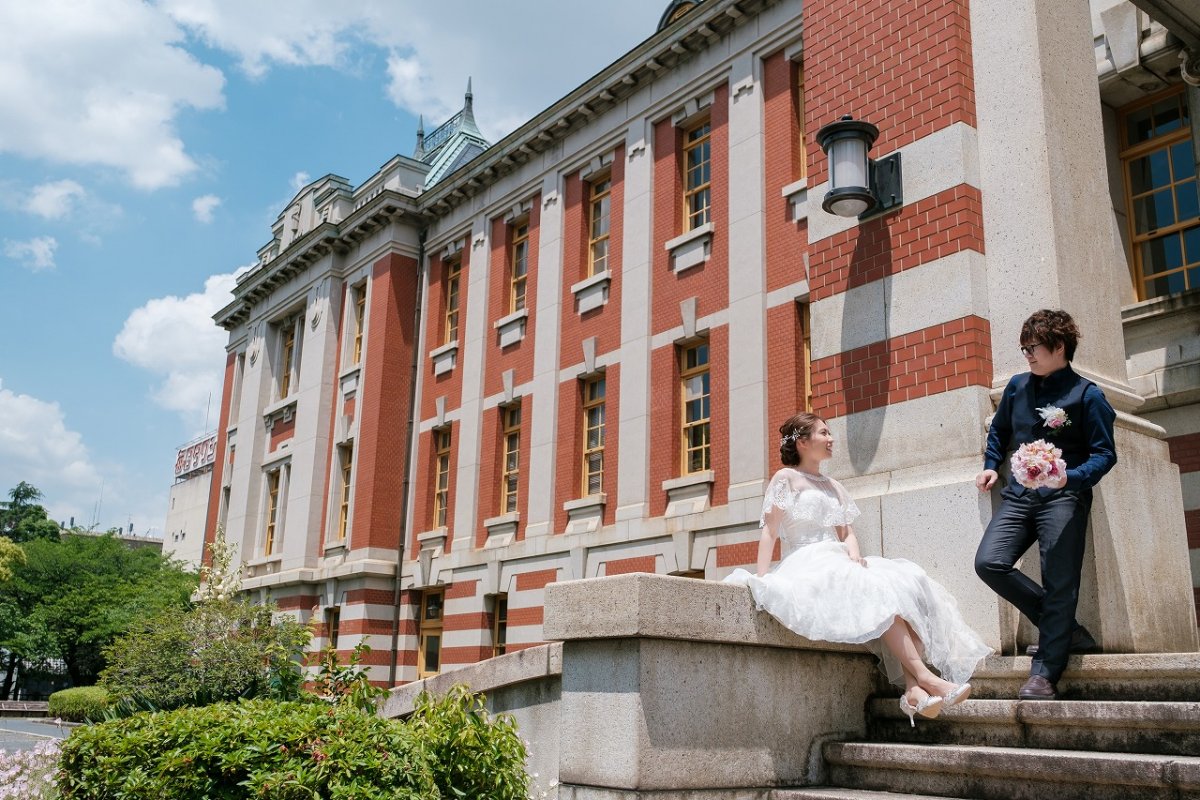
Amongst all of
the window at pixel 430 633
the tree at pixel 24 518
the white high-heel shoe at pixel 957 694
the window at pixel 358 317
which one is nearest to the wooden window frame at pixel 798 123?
the window at pixel 430 633

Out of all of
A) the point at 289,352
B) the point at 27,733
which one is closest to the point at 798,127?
the point at 289,352

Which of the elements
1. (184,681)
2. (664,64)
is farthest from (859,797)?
(664,64)

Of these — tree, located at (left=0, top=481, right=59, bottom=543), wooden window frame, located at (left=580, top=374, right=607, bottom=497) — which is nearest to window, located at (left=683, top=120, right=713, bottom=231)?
wooden window frame, located at (left=580, top=374, right=607, bottom=497)

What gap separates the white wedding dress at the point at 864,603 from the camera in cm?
543

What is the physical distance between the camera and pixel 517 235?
24.1 metres

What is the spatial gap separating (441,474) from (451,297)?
4383 millimetres

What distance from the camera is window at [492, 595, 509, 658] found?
71.7ft

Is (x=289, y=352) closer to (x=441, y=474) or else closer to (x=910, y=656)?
(x=441, y=474)

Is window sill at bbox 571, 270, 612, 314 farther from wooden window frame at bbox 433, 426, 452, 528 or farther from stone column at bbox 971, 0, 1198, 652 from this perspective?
stone column at bbox 971, 0, 1198, 652

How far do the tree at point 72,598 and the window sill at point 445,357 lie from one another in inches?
791

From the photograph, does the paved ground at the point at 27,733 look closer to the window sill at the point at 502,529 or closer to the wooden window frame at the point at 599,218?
the window sill at the point at 502,529

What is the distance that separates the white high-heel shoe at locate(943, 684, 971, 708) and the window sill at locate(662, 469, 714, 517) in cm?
1194

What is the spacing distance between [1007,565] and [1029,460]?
21.7 inches

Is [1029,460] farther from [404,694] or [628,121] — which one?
[628,121]
